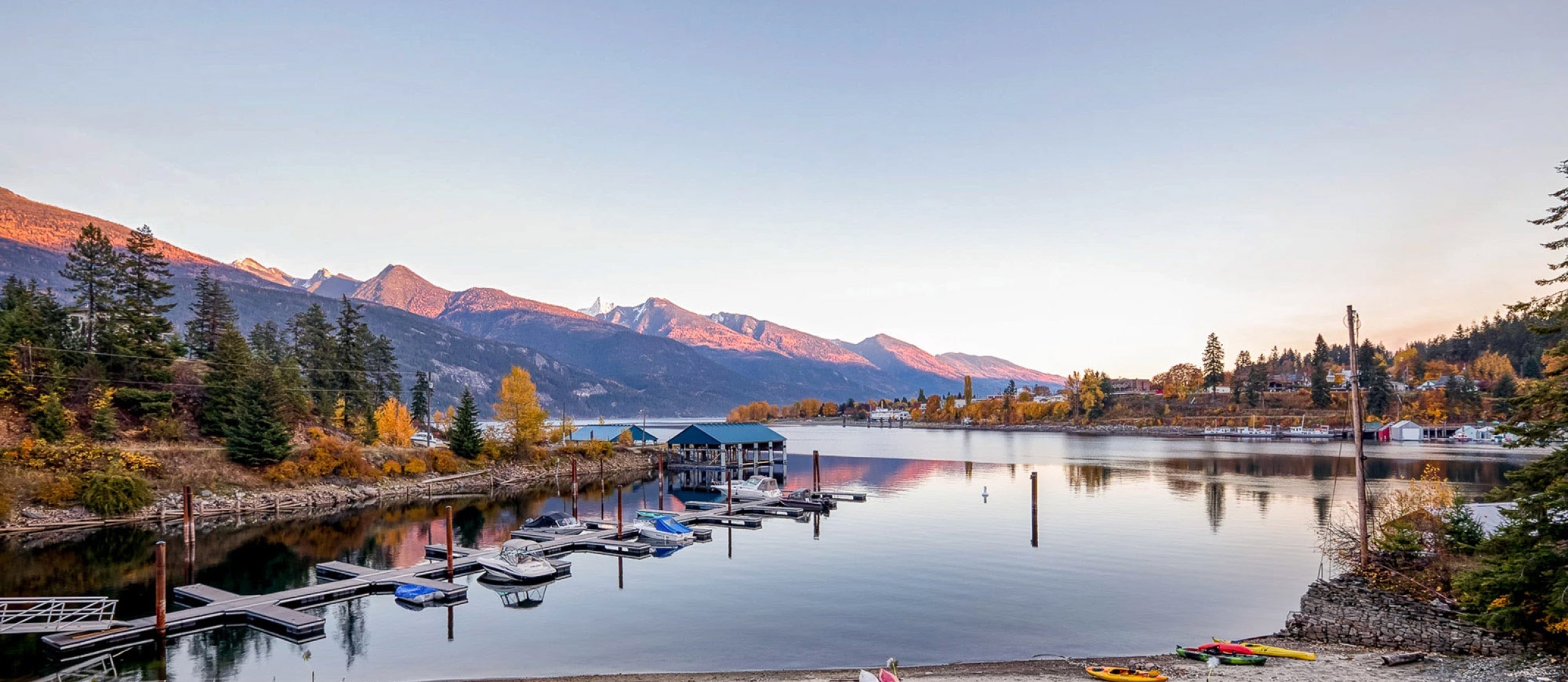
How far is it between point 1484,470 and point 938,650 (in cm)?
8889

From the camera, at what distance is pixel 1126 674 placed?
21.2 meters

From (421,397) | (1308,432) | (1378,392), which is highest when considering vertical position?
(421,397)

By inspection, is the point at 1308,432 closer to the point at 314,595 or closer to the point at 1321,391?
the point at 1321,391

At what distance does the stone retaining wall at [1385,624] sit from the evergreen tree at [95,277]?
83.8 meters

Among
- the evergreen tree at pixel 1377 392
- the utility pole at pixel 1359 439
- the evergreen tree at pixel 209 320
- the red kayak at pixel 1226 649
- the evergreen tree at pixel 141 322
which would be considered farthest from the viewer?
the evergreen tree at pixel 1377 392

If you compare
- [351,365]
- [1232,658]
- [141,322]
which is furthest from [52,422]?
[1232,658]

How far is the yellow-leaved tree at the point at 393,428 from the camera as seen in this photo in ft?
269

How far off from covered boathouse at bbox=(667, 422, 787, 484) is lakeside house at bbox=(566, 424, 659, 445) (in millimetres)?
10991

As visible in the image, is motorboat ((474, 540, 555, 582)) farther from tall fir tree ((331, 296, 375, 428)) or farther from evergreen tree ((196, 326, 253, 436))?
tall fir tree ((331, 296, 375, 428))

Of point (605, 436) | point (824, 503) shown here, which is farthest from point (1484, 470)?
point (605, 436)

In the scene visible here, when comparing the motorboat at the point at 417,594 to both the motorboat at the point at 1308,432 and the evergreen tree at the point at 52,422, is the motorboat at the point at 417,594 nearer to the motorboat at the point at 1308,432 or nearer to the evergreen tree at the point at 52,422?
the evergreen tree at the point at 52,422

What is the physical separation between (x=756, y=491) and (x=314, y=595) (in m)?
41.1

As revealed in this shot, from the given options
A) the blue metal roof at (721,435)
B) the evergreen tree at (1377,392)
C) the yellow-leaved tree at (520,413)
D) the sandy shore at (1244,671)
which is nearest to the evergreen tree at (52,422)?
the yellow-leaved tree at (520,413)

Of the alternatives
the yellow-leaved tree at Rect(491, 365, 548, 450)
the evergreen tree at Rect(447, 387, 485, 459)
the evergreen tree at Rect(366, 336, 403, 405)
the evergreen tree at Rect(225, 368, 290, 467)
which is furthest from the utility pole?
the evergreen tree at Rect(366, 336, 403, 405)
